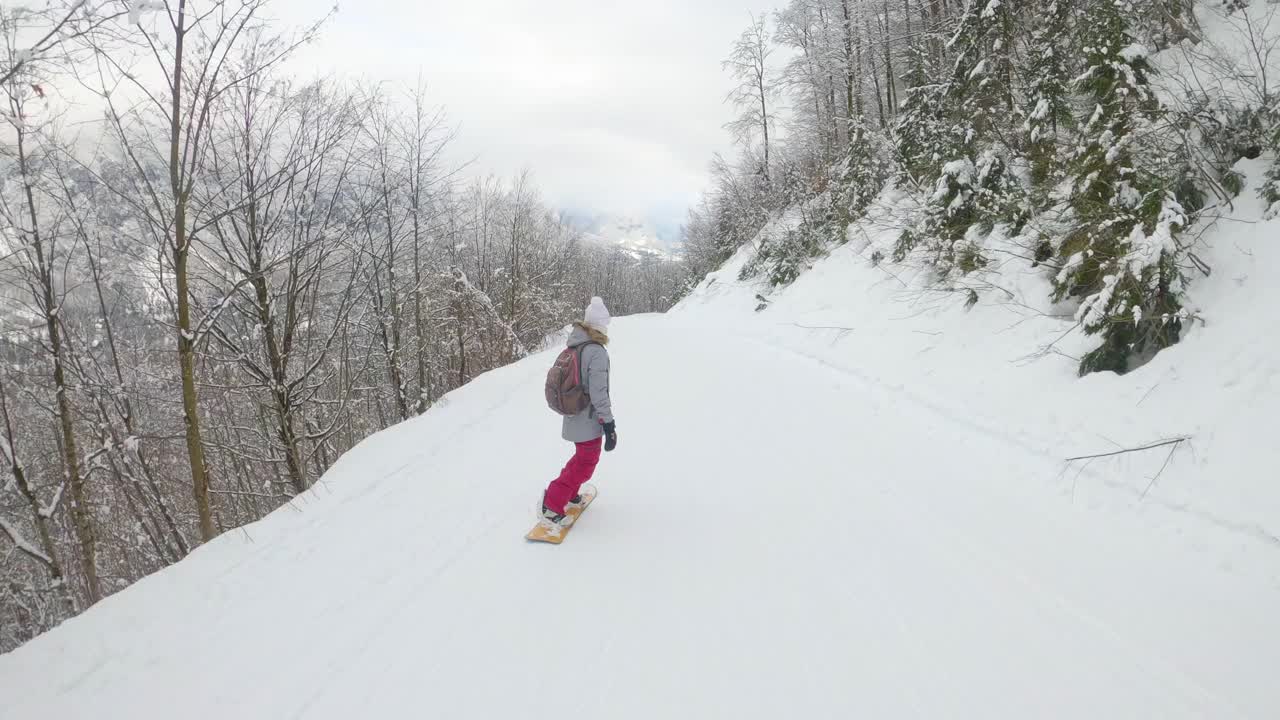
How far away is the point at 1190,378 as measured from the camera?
12.0 feet

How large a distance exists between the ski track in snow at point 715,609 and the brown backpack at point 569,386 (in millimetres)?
1054

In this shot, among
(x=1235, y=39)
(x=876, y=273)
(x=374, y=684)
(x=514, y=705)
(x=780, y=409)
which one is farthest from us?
(x=876, y=273)

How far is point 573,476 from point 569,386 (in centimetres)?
75

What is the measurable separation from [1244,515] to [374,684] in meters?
4.97

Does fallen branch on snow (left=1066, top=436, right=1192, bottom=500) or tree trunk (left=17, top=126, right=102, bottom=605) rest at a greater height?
tree trunk (left=17, top=126, right=102, bottom=605)

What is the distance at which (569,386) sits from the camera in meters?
3.84

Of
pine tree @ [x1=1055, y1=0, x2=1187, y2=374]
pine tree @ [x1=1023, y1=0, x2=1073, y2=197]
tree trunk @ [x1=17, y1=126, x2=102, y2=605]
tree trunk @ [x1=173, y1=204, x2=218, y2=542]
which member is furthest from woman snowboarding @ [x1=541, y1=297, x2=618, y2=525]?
tree trunk @ [x1=17, y1=126, x2=102, y2=605]

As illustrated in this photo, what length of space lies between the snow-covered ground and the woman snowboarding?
352 mm

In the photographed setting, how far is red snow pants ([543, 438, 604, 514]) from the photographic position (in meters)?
3.92

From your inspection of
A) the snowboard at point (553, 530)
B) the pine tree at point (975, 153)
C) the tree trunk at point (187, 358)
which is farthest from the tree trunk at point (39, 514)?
the pine tree at point (975, 153)

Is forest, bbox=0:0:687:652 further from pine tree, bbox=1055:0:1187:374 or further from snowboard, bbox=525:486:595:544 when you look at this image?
pine tree, bbox=1055:0:1187:374

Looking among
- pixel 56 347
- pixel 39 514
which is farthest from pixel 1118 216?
pixel 56 347

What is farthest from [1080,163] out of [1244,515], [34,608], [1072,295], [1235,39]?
[34,608]

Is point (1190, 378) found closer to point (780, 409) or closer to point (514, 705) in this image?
point (780, 409)
